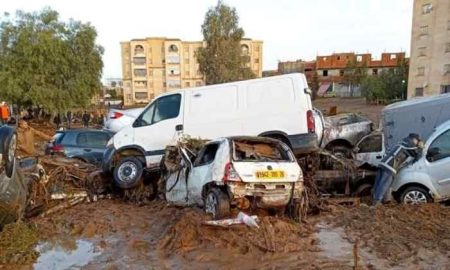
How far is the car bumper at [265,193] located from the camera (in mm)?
6969

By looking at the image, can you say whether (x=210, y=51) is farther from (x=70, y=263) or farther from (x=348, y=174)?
(x=70, y=263)

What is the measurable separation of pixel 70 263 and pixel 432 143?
7167mm

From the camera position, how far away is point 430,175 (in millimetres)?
8477

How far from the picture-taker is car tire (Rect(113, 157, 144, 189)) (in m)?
9.92

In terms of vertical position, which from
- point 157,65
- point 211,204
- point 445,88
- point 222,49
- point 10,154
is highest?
point 157,65

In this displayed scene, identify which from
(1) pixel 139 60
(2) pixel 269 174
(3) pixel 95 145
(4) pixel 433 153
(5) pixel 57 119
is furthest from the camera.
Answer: (1) pixel 139 60

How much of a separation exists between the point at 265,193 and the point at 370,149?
6.00 metres

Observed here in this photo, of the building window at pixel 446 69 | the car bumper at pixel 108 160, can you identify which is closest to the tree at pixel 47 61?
the car bumper at pixel 108 160

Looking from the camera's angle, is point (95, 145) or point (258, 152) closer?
point (258, 152)

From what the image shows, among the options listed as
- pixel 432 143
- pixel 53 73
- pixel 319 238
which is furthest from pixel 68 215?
pixel 53 73

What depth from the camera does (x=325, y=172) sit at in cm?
1006

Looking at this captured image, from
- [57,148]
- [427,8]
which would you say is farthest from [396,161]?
[427,8]

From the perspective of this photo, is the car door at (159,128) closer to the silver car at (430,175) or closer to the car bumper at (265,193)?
the car bumper at (265,193)

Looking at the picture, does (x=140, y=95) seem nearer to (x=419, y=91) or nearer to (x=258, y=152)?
(x=419, y=91)
